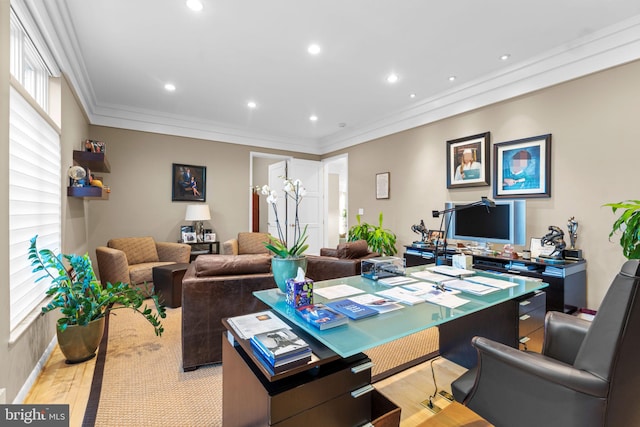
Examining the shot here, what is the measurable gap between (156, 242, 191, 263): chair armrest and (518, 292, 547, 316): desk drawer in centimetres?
415

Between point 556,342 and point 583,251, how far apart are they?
2.11 meters

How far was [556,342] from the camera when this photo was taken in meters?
1.43

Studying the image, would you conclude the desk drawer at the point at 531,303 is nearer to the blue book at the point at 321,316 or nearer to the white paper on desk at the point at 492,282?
the white paper on desk at the point at 492,282

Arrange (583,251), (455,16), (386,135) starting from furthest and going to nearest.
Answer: (386,135) < (583,251) < (455,16)

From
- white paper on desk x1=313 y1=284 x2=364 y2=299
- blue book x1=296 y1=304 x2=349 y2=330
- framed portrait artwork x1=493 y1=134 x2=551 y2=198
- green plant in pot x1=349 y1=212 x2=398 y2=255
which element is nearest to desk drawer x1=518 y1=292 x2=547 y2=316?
white paper on desk x1=313 y1=284 x2=364 y2=299

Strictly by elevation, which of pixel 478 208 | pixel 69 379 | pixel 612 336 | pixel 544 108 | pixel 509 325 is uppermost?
pixel 544 108

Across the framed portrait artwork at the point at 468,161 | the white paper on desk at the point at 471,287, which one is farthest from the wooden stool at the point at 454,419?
the framed portrait artwork at the point at 468,161

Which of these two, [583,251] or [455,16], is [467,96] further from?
[583,251]

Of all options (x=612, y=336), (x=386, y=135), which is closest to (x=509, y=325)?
(x=612, y=336)

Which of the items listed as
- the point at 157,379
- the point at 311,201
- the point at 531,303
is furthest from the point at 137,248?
the point at 531,303

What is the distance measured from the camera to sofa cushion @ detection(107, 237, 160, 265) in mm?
4227

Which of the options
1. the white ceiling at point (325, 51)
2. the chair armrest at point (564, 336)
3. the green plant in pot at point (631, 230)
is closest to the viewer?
the chair armrest at point (564, 336)

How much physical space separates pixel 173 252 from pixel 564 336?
4.58 m

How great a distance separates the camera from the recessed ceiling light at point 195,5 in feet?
7.55
